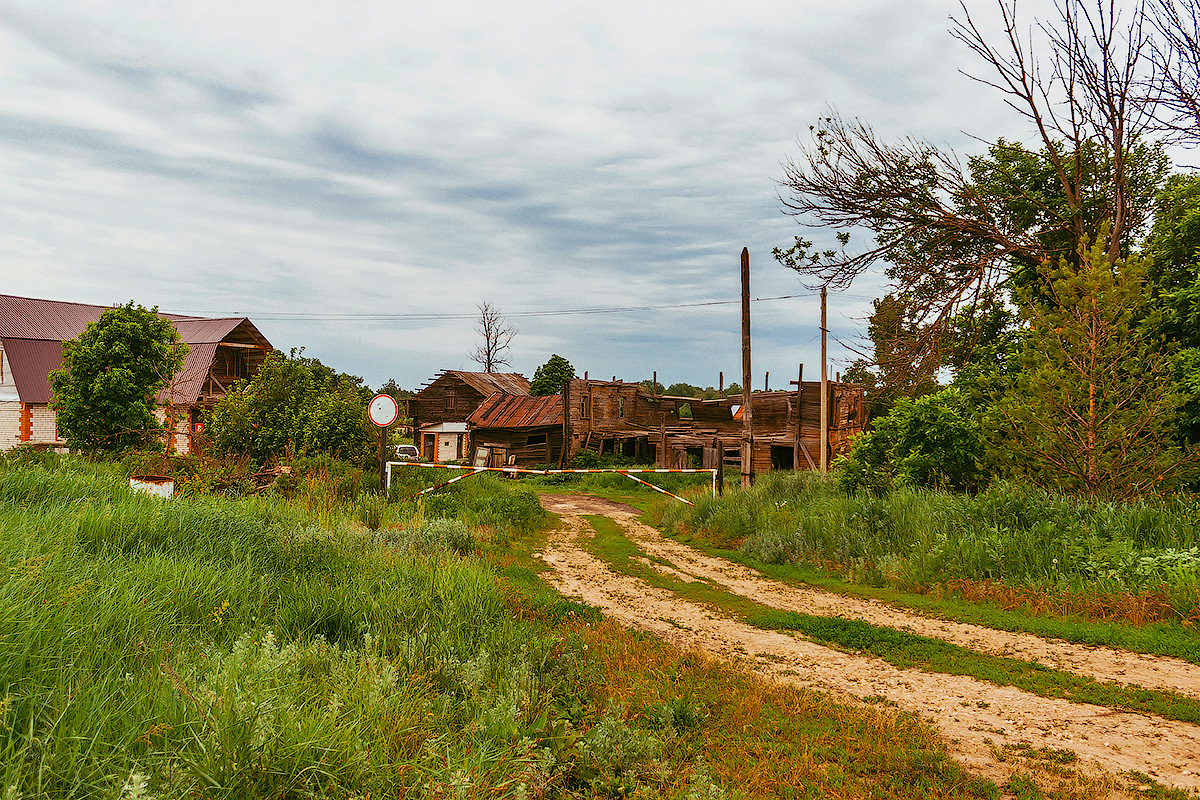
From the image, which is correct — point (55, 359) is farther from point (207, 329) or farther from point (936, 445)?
point (936, 445)

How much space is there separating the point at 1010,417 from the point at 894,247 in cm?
552

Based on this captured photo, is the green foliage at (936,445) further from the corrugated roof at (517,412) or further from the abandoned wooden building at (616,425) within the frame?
the corrugated roof at (517,412)

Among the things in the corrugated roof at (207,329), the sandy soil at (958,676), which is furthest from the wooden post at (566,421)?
the sandy soil at (958,676)

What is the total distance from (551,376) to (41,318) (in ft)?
109

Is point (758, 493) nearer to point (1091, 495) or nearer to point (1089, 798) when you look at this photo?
point (1091, 495)

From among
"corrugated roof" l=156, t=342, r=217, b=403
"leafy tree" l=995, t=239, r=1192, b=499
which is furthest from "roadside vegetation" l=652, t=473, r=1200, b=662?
"corrugated roof" l=156, t=342, r=217, b=403

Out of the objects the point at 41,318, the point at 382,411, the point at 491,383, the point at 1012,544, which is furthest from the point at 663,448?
the point at 41,318

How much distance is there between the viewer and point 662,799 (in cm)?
356

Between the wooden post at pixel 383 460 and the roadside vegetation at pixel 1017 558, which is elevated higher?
the wooden post at pixel 383 460

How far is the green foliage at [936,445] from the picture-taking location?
13.0 m

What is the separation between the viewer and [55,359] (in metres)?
37.0

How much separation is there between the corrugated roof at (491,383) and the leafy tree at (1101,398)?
115ft

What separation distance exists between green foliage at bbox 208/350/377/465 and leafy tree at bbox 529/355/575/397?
121 ft

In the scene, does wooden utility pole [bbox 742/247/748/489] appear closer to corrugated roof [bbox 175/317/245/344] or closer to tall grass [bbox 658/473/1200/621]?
tall grass [bbox 658/473/1200/621]
